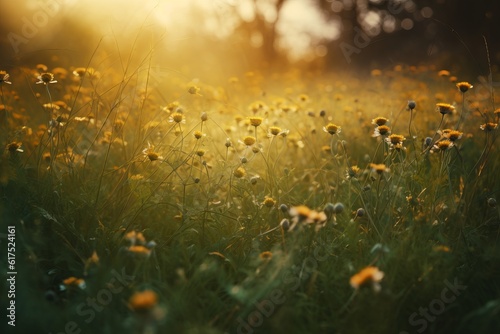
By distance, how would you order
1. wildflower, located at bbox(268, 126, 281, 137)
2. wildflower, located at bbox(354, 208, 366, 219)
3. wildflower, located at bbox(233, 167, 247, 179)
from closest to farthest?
wildflower, located at bbox(354, 208, 366, 219)
wildflower, located at bbox(233, 167, 247, 179)
wildflower, located at bbox(268, 126, 281, 137)

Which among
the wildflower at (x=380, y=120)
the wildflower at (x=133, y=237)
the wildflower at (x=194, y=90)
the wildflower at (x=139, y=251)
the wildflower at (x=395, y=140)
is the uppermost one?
the wildflower at (x=194, y=90)

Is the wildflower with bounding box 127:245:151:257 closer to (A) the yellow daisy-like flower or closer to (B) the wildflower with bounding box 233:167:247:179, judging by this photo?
(B) the wildflower with bounding box 233:167:247:179

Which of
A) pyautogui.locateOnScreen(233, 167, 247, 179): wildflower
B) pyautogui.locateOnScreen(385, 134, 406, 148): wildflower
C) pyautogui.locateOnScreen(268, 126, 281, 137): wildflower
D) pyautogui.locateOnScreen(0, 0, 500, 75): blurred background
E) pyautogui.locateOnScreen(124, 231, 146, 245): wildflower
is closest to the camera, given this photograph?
pyautogui.locateOnScreen(124, 231, 146, 245): wildflower

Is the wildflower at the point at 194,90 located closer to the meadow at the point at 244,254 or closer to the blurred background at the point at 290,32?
the meadow at the point at 244,254

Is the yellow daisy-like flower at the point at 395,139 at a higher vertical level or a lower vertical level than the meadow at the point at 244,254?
higher

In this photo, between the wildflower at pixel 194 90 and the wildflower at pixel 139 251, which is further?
the wildflower at pixel 194 90

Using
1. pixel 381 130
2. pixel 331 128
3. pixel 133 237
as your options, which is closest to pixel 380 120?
pixel 381 130

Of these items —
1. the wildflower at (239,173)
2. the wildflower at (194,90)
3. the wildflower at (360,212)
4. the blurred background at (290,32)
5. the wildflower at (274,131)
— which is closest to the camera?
the wildflower at (360,212)

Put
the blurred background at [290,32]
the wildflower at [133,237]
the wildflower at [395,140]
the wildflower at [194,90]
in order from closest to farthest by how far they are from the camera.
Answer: the wildflower at [133,237]
the wildflower at [395,140]
the wildflower at [194,90]
the blurred background at [290,32]

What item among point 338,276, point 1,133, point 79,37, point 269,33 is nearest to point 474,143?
point 338,276

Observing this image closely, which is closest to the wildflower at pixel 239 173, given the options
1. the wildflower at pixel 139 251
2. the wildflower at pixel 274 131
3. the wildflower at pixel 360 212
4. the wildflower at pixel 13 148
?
the wildflower at pixel 274 131

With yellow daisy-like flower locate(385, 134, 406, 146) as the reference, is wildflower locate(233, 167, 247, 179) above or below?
below

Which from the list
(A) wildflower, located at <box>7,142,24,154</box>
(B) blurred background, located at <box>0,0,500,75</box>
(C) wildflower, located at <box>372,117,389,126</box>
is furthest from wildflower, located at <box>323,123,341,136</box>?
(B) blurred background, located at <box>0,0,500,75</box>

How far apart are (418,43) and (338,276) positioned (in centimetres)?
1380
